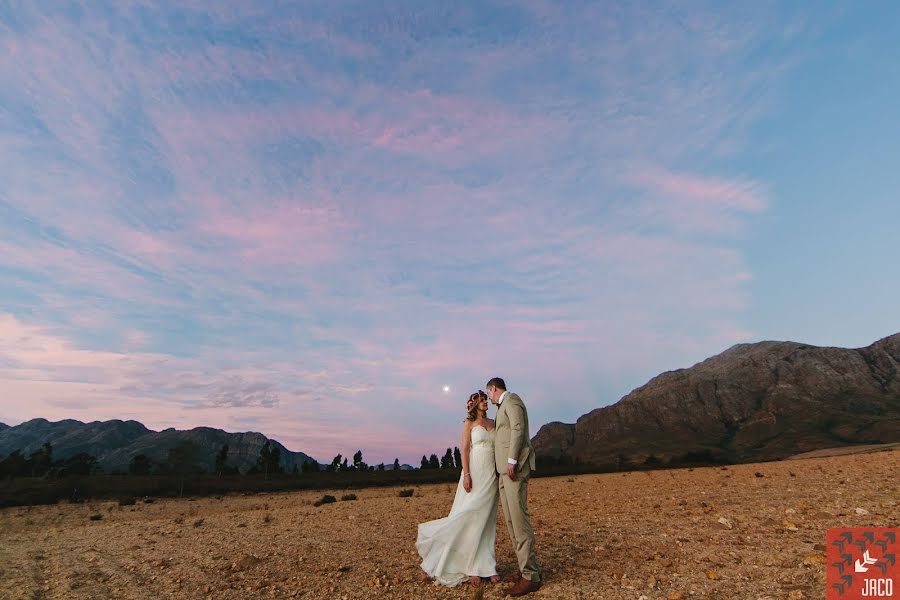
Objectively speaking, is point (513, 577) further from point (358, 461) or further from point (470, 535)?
point (358, 461)

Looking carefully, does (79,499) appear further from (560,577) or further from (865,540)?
(865,540)

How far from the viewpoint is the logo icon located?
7.23 meters

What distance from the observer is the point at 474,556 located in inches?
405

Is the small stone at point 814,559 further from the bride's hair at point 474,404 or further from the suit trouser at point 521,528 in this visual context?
the bride's hair at point 474,404

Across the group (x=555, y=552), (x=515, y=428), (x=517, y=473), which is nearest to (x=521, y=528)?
(x=517, y=473)

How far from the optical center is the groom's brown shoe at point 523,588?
915cm

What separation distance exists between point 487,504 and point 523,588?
1.75m

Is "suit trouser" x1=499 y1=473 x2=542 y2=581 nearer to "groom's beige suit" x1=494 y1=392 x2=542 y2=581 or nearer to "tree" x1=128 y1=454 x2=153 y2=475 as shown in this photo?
"groom's beige suit" x1=494 y1=392 x2=542 y2=581

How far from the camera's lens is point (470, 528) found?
10406 mm

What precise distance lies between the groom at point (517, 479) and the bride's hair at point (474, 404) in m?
1.04

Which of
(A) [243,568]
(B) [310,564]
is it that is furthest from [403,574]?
(A) [243,568]

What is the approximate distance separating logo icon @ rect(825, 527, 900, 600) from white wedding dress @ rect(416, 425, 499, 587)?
5.68 metres

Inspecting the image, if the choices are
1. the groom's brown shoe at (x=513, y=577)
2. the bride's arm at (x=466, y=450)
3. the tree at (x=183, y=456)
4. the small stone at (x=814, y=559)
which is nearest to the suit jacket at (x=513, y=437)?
the bride's arm at (x=466, y=450)

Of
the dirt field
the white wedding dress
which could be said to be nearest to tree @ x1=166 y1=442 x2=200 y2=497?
the dirt field
